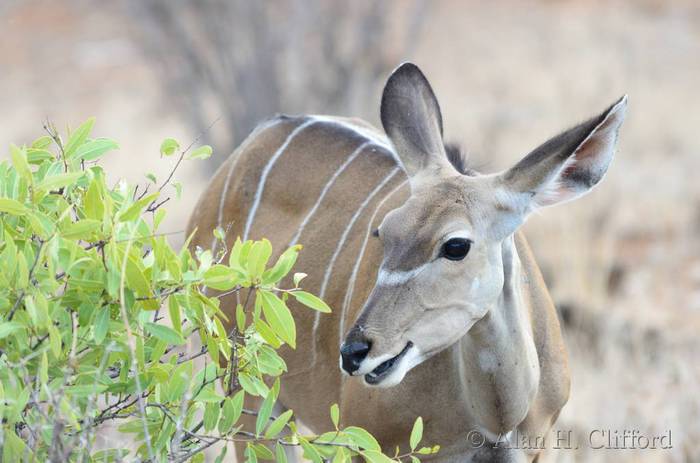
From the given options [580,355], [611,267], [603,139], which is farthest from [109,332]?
[611,267]

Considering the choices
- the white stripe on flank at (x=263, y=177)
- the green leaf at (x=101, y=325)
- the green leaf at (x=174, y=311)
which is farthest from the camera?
the white stripe on flank at (x=263, y=177)

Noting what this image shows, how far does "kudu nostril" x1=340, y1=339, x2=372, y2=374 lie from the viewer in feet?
9.12

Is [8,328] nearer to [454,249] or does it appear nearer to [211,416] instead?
[211,416]

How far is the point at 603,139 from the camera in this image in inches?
116

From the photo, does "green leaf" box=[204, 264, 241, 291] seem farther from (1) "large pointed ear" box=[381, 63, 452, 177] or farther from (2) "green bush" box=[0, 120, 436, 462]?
(1) "large pointed ear" box=[381, 63, 452, 177]

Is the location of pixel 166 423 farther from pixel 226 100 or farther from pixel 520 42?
pixel 520 42

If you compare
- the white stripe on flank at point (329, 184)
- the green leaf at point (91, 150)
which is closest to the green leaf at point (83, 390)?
the green leaf at point (91, 150)

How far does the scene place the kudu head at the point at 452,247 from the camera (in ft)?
9.28

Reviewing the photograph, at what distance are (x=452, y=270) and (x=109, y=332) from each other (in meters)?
0.87

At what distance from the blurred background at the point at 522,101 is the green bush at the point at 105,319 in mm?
540

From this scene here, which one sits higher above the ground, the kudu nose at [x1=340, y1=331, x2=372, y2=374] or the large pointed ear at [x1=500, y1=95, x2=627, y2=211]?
the large pointed ear at [x1=500, y1=95, x2=627, y2=211]

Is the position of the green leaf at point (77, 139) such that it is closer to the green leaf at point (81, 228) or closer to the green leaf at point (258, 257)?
the green leaf at point (81, 228)

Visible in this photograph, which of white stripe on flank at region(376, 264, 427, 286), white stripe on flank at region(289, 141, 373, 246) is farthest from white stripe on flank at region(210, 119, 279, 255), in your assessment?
white stripe on flank at region(376, 264, 427, 286)

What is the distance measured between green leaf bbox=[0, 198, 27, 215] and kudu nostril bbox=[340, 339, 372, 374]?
0.85 meters
